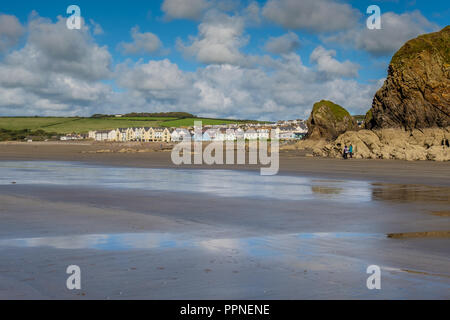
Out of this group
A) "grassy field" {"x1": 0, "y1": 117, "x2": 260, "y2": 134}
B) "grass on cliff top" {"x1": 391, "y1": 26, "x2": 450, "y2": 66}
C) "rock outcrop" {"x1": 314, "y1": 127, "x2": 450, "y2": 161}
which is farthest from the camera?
"grassy field" {"x1": 0, "y1": 117, "x2": 260, "y2": 134}

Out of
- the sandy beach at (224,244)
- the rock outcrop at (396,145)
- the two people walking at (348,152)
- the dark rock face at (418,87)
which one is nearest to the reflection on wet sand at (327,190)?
the sandy beach at (224,244)

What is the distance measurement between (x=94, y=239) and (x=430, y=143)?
32.1 meters

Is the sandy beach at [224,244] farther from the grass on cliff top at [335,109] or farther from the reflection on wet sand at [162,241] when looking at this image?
the grass on cliff top at [335,109]

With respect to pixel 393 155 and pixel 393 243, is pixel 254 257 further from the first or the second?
pixel 393 155

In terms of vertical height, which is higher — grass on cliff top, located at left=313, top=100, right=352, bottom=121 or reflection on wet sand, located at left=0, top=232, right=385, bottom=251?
grass on cliff top, located at left=313, top=100, right=352, bottom=121

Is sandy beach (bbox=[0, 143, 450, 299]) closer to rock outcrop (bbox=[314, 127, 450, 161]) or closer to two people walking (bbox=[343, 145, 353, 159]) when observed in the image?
rock outcrop (bbox=[314, 127, 450, 161])

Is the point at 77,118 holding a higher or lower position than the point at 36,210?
higher

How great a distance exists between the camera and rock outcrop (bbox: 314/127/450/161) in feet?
112

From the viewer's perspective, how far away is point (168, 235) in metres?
9.16

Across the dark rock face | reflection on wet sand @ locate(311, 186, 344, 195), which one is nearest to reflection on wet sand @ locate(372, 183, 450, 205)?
reflection on wet sand @ locate(311, 186, 344, 195)

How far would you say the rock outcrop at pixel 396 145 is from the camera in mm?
34097

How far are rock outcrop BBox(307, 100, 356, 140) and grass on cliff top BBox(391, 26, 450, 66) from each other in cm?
2904

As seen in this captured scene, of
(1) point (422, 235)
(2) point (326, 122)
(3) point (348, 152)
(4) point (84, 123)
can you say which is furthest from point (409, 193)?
(4) point (84, 123)
